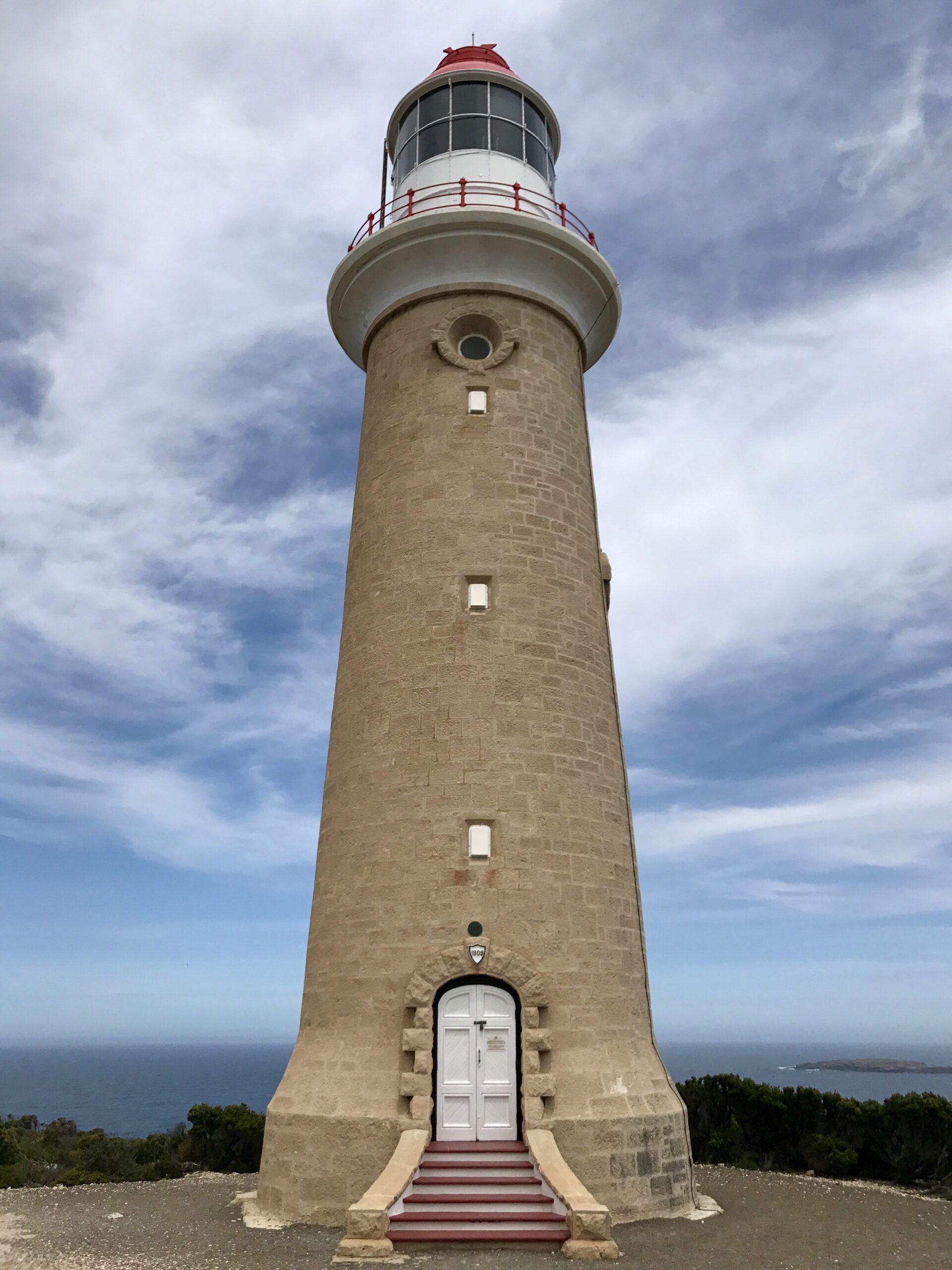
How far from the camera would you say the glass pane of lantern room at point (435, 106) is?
59.2 feet

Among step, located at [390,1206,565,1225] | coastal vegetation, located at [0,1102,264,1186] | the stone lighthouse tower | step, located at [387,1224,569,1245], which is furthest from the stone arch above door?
coastal vegetation, located at [0,1102,264,1186]

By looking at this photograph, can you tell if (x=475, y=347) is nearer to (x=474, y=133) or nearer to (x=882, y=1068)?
(x=474, y=133)

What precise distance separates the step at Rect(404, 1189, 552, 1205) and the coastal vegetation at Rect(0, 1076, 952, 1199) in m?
7.61

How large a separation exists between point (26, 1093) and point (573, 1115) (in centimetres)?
17056

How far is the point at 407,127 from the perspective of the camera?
61.5 feet

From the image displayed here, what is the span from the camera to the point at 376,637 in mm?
14484

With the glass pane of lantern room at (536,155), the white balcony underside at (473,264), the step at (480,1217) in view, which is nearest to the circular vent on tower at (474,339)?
the white balcony underside at (473,264)

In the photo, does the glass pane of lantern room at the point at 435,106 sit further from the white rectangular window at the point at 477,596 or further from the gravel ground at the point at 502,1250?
the gravel ground at the point at 502,1250

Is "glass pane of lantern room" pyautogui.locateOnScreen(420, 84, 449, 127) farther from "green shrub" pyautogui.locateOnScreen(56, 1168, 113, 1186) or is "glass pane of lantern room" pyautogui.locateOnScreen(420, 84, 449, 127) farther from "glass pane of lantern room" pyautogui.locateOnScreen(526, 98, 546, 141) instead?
"green shrub" pyautogui.locateOnScreen(56, 1168, 113, 1186)

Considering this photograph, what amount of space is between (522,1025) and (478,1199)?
1994 millimetres

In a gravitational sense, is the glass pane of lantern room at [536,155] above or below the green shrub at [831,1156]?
above

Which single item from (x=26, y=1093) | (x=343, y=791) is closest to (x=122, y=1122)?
(x=26, y=1093)

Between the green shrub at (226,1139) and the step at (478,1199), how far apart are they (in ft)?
26.9

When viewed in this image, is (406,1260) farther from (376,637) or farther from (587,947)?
(376,637)
